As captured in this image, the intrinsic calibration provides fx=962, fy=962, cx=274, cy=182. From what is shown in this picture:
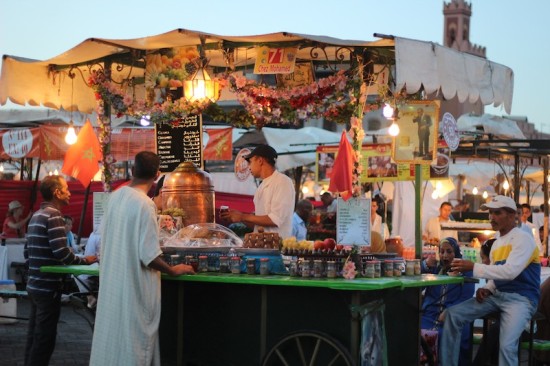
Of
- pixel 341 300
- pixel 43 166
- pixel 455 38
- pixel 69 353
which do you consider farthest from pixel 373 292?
pixel 455 38

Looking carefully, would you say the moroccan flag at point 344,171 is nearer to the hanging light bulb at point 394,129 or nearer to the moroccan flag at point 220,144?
the hanging light bulb at point 394,129

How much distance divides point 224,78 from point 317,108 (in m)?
1.12

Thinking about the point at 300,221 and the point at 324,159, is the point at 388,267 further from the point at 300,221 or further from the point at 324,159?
the point at 324,159

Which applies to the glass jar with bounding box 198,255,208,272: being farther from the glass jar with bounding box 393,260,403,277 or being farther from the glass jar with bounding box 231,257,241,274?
the glass jar with bounding box 393,260,403,277

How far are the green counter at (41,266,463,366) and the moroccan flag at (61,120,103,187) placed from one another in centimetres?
398

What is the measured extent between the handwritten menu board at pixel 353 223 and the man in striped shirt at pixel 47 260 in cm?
236

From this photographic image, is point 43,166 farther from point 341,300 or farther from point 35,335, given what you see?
point 341,300

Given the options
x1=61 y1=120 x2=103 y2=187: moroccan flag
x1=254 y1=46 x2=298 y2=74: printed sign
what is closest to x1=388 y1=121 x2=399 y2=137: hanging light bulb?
x1=254 y1=46 x2=298 y2=74: printed sign

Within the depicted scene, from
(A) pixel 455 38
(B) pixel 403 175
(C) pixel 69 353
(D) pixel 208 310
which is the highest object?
(A) pixel 455 38

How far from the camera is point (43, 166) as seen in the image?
87.2 feet

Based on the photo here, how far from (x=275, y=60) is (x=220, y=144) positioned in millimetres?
6491

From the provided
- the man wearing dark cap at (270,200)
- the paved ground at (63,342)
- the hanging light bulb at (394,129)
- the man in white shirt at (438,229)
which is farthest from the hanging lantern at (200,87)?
the man in white shirt at (438,229)

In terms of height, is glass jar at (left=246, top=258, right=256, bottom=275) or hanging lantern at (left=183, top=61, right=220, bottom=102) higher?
hanging lantern at (left=183, top=61, right=220, bottom=102)

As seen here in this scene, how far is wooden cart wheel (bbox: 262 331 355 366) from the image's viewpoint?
7000 mm
